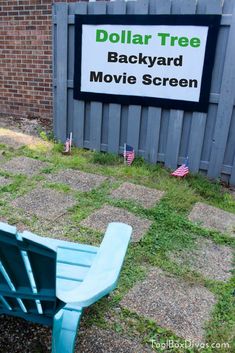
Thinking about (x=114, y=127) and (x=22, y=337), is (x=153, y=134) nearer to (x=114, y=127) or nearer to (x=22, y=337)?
(x=114, y=127)

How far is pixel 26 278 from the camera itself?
1531 millimetres

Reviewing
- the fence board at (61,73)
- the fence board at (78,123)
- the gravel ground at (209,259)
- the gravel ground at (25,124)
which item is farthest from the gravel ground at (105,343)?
the gravel ground at (25,124)

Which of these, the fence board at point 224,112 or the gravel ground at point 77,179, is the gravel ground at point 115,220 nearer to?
the gravel ground at point 77,179

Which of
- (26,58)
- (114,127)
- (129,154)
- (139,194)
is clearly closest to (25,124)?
(26,58)

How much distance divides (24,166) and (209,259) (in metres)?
2.57

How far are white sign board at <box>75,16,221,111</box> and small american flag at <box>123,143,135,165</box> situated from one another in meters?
0.61

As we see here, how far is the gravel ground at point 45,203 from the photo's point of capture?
3374 millimetres

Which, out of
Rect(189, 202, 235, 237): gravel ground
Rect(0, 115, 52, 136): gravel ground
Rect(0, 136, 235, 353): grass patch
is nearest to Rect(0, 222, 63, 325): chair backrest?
Rect(0, 136, 235, 353): grass patch

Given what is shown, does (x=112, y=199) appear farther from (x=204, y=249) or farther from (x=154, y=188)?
(x=204, y=249)

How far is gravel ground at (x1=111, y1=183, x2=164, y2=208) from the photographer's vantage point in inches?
146

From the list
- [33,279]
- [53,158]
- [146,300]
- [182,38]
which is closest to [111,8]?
[182,38]

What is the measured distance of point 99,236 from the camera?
303cm

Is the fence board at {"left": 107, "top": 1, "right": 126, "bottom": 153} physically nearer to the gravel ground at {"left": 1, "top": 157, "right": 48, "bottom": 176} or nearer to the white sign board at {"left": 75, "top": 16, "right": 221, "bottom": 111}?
the white sign board at {"left": 75, "top": 16, "right": 221, "bottom": 111}

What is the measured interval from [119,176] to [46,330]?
239 cm
